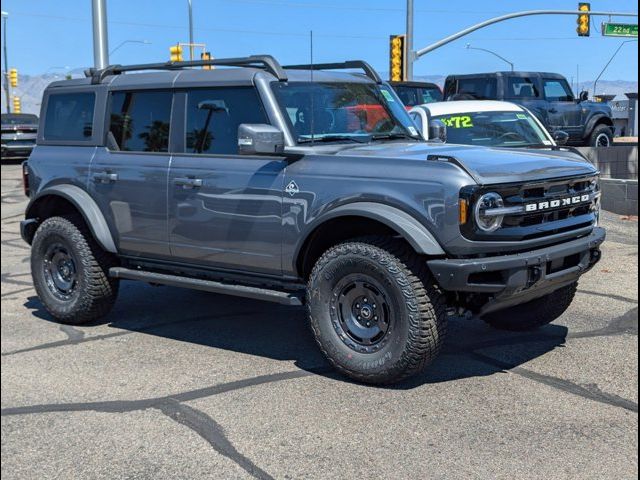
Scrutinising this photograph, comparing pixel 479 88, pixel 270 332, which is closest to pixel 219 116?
pixel 270 332

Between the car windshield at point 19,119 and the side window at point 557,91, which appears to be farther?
the car windshield at point 19,119

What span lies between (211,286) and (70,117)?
2.28m

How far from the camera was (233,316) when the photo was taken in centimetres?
668

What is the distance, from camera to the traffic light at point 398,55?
Result: 21422 millimetres

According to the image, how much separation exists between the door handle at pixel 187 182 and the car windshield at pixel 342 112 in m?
0.80

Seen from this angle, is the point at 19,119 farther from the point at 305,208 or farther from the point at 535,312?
the point at 535,312

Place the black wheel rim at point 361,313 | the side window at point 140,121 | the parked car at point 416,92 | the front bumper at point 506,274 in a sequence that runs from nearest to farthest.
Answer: the front bumper at point 506,274, the black wheel rim at point 361,313, the side window at point 140,121, the parked car at point 416,92

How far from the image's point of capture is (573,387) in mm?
4676

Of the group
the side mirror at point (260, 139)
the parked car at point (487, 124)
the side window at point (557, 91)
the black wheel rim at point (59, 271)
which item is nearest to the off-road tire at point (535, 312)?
the side mirror at point (260, 139)

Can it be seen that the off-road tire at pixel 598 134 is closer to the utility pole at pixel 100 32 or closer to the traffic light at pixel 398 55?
the traffic light at pixel 398 55

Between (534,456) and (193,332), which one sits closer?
(534,456)

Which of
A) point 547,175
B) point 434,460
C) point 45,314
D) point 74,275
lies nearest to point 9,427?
point 434,460

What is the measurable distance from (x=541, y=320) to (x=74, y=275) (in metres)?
3.84

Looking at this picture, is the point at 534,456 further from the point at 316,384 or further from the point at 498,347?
the point at 498,347
